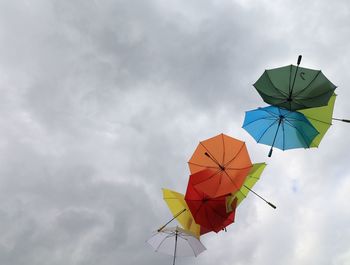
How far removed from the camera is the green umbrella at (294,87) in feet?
47.6

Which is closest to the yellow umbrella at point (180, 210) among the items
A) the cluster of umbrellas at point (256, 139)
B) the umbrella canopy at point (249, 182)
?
the cluster of umbrellas at point (256, 139)

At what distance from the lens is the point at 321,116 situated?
1562cm

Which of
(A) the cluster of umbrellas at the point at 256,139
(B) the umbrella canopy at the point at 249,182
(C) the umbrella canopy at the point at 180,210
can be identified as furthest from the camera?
(C) the umbrella canopy at the point at 180,210

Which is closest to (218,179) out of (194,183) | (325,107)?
(194,183)

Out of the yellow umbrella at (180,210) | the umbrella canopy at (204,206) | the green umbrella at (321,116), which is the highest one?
the green umbrella at (321,116)

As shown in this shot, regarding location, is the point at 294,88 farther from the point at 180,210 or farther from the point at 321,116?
the point at 180,210

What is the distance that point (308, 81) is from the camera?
14578mm

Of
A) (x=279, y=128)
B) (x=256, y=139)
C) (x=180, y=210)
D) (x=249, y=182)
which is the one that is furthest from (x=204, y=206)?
(x=279, y=128)

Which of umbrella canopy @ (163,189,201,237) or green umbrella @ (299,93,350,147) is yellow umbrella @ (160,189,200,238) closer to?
umbrella canopy @ (163,189,201,237)

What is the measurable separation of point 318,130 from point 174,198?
21.4 ft

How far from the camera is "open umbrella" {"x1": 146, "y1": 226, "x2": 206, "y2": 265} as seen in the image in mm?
18703

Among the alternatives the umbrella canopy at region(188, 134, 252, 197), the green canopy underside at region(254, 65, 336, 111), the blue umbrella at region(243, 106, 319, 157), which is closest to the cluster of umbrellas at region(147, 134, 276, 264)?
the umbrella canopy at region(188, 134, 252, 197)

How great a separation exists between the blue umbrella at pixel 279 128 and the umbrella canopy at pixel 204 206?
2819 mm

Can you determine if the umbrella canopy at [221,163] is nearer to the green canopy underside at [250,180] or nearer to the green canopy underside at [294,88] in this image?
the green canopy underside at [250,180]
